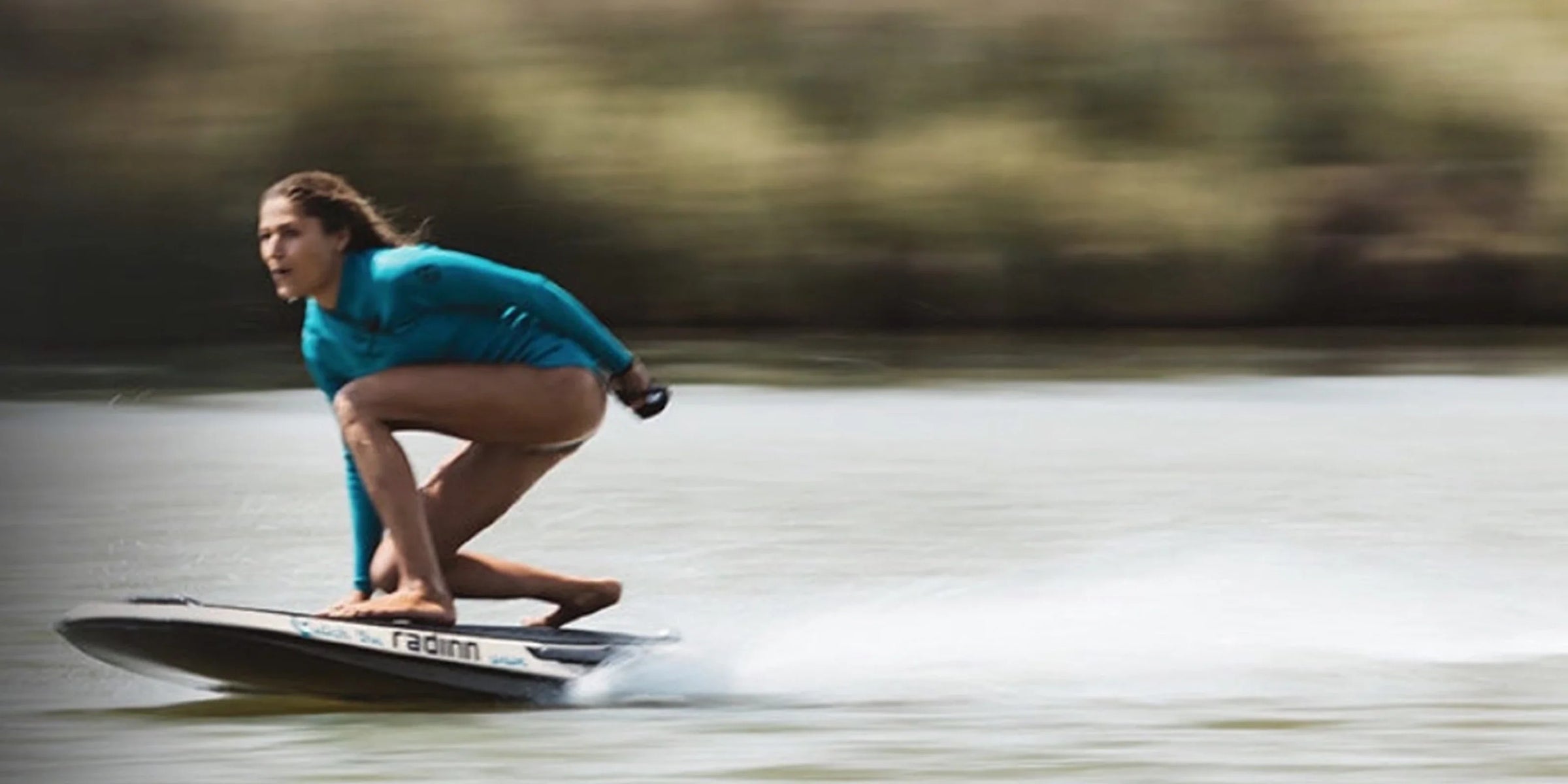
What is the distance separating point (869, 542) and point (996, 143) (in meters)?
8.92

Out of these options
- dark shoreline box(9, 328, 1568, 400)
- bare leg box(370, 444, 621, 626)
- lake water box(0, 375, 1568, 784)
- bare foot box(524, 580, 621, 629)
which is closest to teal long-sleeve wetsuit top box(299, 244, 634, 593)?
bare leg box(370, 444, 621, 626)

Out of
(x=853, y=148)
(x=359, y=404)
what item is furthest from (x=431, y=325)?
(x=853, y=148)

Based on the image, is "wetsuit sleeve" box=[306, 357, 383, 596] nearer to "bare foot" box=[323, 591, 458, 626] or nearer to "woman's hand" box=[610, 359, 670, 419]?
"bare foot" box=[323, 591, 458, 626]

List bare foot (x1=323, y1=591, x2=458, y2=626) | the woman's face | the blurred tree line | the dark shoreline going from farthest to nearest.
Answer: the blurred tree line, the dark shoreline, bare foot (x1=323, y1=591, x2=458, y2=626), the woman's face

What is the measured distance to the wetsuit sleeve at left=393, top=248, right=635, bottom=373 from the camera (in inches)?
232

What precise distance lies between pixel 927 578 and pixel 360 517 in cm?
272

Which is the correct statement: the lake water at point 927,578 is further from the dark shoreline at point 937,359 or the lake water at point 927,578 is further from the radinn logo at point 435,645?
the dark shoreline at point 937,359

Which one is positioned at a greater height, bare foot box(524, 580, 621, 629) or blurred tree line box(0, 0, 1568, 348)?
blurred tree line box(0, 0, 1568, 348)

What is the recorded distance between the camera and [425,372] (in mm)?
5980

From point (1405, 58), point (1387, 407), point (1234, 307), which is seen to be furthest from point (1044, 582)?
point (1405, 58)

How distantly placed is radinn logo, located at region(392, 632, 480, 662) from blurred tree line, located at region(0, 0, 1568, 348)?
1120 centimetres

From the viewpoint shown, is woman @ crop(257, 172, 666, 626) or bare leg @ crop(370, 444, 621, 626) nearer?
woman @ crop(257, 172, 666, 626)

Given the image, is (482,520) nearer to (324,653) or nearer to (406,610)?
(406,610)

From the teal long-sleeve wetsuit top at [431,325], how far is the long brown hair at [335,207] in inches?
1.5
